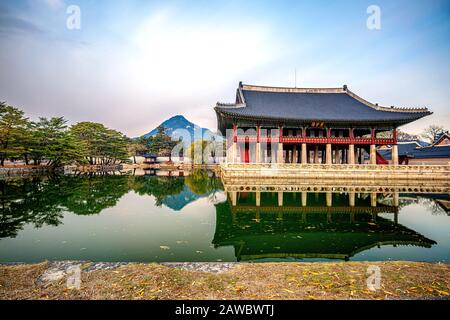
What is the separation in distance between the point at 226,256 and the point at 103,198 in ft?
41.7

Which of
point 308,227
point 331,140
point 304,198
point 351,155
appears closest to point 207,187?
point 304,198

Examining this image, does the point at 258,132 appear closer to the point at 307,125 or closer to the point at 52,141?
the point at 307,125

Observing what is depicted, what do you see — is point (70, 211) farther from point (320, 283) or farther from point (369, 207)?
point (369, 207)

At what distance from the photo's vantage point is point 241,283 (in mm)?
4426

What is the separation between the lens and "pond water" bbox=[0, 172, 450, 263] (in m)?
6.98

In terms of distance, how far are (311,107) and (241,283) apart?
107 ft

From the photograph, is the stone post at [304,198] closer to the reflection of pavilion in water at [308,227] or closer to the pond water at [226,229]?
the reflection of pavilion in water at [308,227]

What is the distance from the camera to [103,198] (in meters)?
16.5

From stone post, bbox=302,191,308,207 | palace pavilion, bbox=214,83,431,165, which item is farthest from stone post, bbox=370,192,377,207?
palace pavilion, bbox=214,83,431,165

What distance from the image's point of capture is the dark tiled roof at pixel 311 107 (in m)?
28.5

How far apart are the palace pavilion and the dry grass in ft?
72.0

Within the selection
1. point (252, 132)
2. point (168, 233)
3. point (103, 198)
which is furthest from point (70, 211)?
point (252, 132)

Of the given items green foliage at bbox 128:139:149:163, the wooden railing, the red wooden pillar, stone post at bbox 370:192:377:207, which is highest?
green foliage at bbox 128:139:149:163

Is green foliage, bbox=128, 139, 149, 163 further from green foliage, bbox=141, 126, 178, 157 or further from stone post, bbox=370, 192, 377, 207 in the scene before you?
stone post, bbox=370, 192, 377, 207
